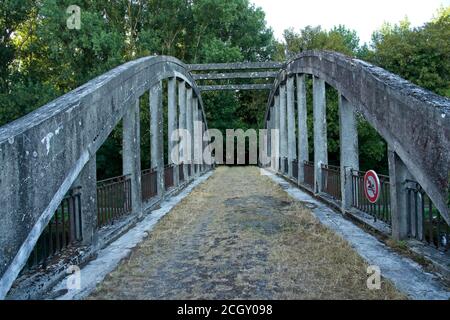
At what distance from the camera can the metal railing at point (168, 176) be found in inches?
442

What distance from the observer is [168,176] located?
1159cm

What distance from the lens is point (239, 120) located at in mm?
29141

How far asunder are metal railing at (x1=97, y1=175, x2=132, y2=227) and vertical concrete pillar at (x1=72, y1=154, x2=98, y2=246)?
0.51 metres

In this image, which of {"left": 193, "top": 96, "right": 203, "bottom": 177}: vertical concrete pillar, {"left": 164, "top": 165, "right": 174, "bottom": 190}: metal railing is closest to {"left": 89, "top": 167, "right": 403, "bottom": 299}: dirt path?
{"left": 164, "top": 165, "right": 174, "bottom": 190}: metal railing

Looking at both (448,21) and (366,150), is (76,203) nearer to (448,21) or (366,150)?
(366,150)

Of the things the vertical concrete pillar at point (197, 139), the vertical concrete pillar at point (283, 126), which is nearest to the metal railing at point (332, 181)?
the vertical concrete pillar at point (283, 126)

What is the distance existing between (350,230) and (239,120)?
2326cm

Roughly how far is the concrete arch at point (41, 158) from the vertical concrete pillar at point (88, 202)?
0.21 m

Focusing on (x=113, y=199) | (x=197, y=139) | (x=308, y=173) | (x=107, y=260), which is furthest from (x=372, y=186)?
(x=197, y=139)

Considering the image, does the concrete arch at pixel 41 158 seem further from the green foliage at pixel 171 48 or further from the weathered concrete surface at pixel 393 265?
the green foliage at pixel 171 48

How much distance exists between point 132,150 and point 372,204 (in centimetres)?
416
